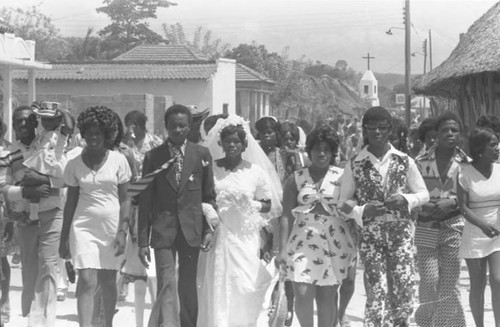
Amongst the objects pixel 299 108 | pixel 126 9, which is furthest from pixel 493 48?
pixel 126 9

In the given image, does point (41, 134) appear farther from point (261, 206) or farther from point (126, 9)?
point (126, 9)

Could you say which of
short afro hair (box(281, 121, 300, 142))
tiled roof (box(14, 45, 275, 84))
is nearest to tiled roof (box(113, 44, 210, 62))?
tiled roof (box(14, 45, 275, 84))

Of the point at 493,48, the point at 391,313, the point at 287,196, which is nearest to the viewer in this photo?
the point at 391,313

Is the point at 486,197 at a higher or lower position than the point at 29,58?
lower

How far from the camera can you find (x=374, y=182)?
7129 mm

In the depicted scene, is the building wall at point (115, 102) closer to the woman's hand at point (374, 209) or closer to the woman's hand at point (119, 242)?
the woman's hand at point (119, 242)

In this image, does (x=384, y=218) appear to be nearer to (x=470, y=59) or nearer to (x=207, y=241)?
(x=207, y=241)

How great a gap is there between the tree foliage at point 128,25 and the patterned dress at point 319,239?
70014 mm

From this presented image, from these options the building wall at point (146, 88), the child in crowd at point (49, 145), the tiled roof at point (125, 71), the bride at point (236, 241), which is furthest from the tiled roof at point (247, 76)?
the bride at point (236, 241)

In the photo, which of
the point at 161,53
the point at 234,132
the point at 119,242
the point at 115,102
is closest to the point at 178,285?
the point at 119,242

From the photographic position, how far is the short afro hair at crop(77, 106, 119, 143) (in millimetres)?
7352

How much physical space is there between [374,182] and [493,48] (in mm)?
8805

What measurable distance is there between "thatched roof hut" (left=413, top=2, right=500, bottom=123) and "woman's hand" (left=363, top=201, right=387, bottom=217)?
8218 millimetres

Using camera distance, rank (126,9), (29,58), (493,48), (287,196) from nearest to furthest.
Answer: (287,196), (493,48), (29,58), (126,9)
